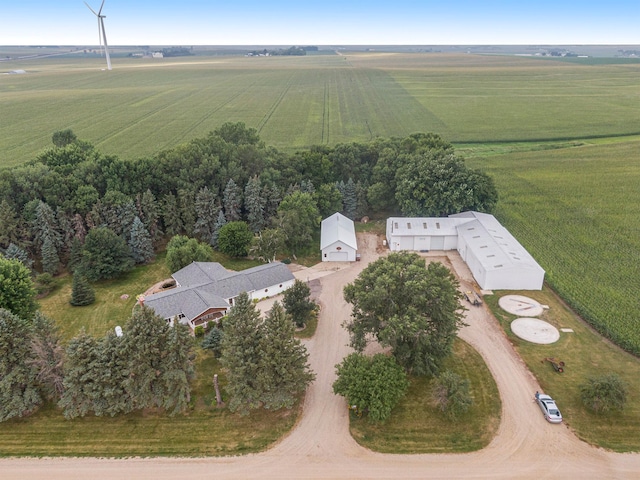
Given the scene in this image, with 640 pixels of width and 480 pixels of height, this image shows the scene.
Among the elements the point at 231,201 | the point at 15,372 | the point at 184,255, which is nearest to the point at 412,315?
the point at 15,372

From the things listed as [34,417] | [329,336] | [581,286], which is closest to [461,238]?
[581,286]

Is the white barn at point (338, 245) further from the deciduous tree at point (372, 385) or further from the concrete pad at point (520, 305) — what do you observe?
the deciduous tree at point (372, 385)

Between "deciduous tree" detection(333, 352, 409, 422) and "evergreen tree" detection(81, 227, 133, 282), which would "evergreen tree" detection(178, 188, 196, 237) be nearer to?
"evergreen tree" detection(81, 227, 133, 282)

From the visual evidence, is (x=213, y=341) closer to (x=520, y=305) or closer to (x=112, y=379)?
(x=112, y=379)

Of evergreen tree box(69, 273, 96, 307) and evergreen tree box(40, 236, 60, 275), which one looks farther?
evergreen tree box(40, 236, 60, 275)

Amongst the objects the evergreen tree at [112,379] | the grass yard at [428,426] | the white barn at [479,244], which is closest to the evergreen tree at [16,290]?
the evergreen tree at [112,379]

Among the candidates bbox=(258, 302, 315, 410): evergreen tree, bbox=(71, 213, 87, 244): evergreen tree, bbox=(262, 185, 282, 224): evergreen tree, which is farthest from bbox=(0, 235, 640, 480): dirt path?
bbox=(262, 185, 282, 224): evergreen tree

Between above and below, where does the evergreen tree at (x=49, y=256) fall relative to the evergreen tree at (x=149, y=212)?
below
